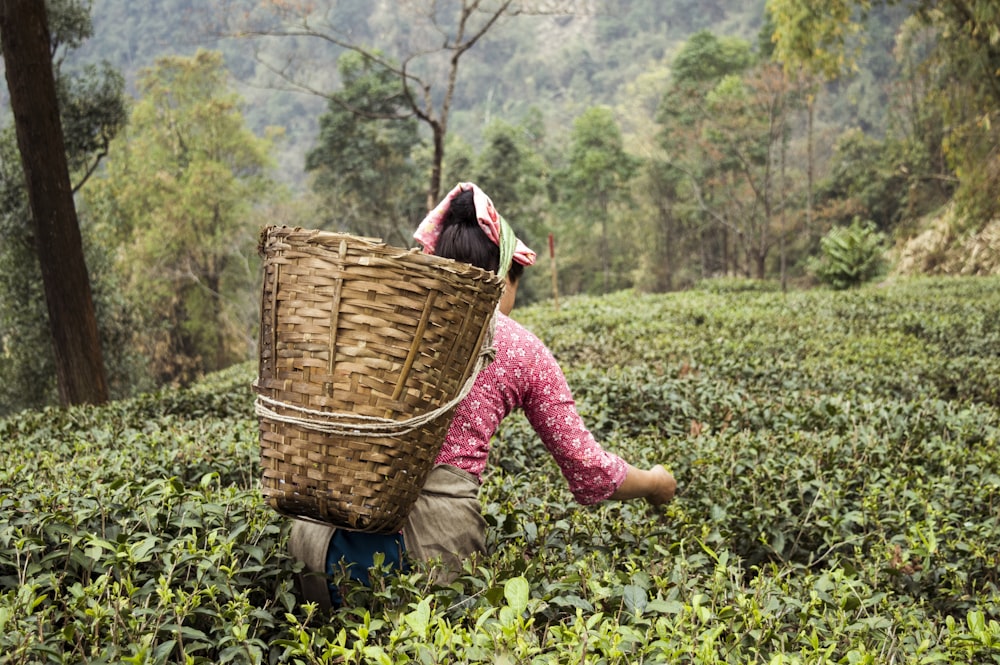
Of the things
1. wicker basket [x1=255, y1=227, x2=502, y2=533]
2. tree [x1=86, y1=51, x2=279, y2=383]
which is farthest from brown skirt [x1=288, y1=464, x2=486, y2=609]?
tree [x1=86, y1=51, x2=279, y2=383]

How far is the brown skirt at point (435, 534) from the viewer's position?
1760 millimetres

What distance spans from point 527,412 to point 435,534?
0.41 meters

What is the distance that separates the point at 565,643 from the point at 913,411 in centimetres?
343

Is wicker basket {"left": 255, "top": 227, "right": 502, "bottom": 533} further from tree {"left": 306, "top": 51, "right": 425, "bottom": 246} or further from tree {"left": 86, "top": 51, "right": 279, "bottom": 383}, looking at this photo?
tree {"left": 306, "top": 51, "right": 425, "bottom": 246}

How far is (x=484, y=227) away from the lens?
1.88m

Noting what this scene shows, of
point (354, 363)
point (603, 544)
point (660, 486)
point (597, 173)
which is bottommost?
point (597, 173)

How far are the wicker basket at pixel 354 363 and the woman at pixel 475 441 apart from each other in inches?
7.1

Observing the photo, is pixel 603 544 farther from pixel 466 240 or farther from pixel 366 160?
pixel 366 160

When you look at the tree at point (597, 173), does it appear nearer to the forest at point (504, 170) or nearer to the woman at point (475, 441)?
the forest at point (504, 170)

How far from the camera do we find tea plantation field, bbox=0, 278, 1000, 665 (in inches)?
55.9

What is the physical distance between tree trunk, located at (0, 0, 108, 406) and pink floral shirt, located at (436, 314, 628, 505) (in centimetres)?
495

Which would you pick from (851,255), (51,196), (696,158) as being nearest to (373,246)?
(51,196)

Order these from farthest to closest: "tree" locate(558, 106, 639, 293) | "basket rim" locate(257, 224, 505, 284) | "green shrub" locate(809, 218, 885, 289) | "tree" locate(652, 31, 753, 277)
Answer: "tree" locate(558, 106, 639, 293) < "tree" locate(652, 31, 753, 277) < "green shrub" locate(809, 218, 885, 289) < "basket rim" locate(257, 224, 505, 284)

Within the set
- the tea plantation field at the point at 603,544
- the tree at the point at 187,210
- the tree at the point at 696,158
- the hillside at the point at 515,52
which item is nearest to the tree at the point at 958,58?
the tea plantation field at the point at 603,544
